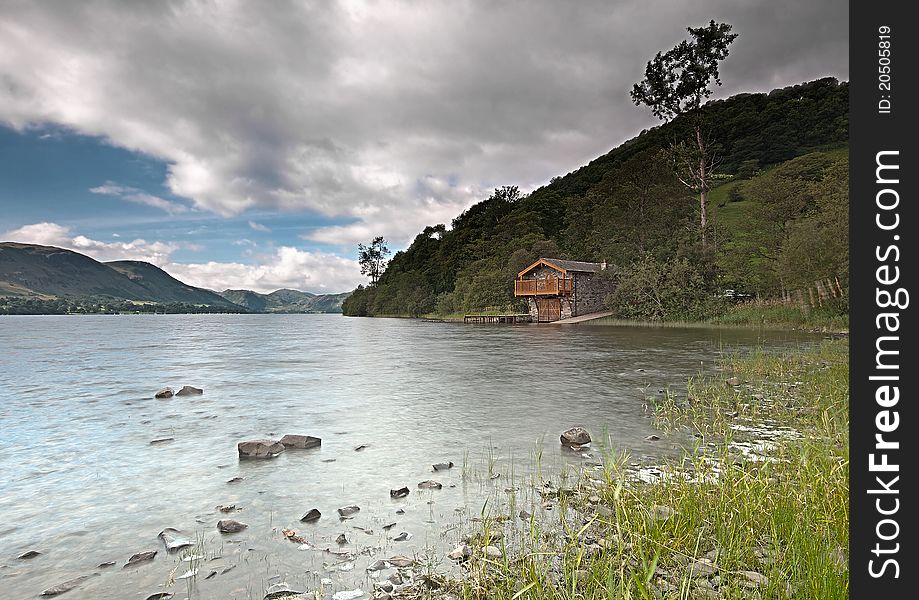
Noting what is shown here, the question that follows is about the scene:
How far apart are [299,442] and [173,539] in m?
3.62

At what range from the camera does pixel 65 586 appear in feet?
13.4

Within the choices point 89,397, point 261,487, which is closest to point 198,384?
point 89,397

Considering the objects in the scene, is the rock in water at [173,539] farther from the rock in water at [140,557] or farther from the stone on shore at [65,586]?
the stone on shore at [65,586]

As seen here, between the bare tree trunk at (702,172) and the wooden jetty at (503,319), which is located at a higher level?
the bare tree trunk at (702,172)

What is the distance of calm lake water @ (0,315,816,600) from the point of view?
4.48 meters

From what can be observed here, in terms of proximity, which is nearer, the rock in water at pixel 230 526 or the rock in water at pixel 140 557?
the rock in water at pixel 140 557

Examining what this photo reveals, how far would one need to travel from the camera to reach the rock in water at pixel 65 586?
399 centimetres

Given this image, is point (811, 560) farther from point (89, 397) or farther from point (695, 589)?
point (89, 397)

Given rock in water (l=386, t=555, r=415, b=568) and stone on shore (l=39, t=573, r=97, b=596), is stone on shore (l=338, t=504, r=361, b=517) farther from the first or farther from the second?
stone on shore (l=39, t=573, r=97, b=596)

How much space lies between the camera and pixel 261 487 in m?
6.54

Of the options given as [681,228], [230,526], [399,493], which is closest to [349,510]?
[399,493]

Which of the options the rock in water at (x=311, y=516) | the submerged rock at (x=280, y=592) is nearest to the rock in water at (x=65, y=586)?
the submerged rock at (x=280, y=592)

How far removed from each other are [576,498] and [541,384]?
9639 millimetres
